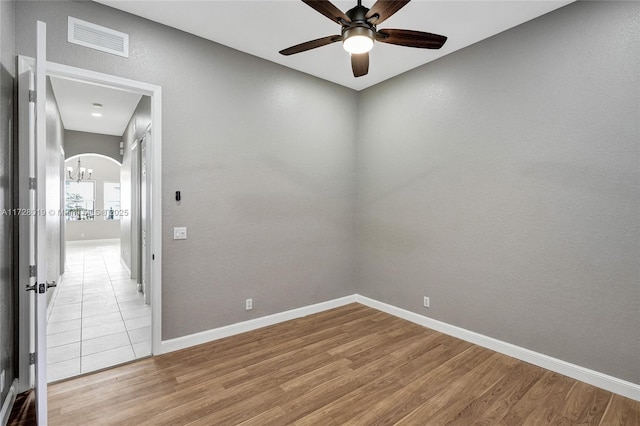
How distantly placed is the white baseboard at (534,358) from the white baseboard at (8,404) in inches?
143

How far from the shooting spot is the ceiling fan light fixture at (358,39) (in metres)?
1.93

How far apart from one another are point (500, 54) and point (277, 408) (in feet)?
12.1

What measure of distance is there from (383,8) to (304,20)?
1269 mm

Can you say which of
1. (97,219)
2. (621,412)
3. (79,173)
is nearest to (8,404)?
(621,412)

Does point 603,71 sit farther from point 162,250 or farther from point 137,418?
point 137,418

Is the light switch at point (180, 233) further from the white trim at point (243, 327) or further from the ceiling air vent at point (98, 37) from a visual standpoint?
the ceiling air vent at point (98, 37)

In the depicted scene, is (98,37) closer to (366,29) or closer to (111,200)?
(366,29)

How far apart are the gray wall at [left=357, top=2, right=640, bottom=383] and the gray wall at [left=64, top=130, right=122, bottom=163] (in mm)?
7625

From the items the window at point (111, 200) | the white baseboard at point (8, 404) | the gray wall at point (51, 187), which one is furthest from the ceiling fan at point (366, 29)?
the window at point (111, 200)

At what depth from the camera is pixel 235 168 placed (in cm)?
340

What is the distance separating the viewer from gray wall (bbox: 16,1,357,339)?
9.29ft

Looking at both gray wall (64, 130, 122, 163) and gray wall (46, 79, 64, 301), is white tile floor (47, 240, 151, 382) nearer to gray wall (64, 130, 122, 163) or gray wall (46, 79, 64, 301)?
gray wall (46, 79, 64, 301)

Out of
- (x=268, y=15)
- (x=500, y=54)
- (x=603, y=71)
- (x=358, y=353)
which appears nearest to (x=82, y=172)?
(x=268, y=15)

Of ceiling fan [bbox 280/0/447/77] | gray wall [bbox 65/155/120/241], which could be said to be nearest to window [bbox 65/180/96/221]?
gray wall [bbox 65/155/120/241]
